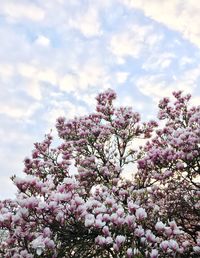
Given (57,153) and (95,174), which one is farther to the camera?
(57,153)

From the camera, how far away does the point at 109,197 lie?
7414 millimetres

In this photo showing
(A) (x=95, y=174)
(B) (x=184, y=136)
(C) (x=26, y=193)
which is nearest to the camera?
(C) (x=26, y=193)

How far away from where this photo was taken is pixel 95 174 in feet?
38.0

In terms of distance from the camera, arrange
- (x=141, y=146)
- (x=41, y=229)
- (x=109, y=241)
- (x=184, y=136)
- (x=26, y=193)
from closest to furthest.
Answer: (x=109, y=241) → (x=41, y=229) → (x=26, y=193) → (x=184, y=136) → (x=141, y=146)

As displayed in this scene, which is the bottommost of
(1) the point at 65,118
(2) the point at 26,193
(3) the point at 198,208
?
(2) the point at 26,193

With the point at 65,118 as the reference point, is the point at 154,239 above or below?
below

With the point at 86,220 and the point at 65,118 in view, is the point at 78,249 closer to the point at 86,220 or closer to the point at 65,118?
the point at 86,220

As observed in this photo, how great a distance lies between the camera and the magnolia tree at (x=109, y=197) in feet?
→ 18.9

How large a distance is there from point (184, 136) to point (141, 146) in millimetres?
3940

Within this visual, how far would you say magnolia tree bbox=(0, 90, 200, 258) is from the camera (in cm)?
577

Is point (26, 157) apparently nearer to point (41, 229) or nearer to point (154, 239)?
point (41, 229)

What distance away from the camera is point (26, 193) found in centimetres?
637

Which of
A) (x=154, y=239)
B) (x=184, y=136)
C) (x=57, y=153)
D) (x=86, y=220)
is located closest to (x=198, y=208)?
(x=184, y=136)

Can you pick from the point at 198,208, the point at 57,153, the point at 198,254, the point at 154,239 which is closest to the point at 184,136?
the point at 198,208
